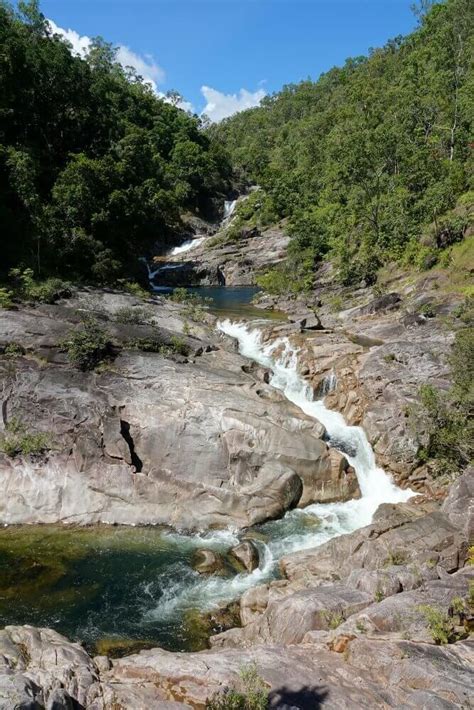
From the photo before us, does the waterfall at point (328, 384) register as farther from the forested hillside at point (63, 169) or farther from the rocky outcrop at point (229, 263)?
the rocky outcrop at point (229, 263)

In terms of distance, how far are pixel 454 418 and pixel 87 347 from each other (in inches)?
576

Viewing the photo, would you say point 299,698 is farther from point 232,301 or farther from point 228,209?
point 228,209

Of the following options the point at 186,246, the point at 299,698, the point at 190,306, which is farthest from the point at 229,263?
the point at 299,698

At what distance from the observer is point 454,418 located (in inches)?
721

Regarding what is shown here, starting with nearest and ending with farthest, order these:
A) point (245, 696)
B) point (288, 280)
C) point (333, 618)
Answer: point (245, 696) → point (333, 618) → point (288, 280)

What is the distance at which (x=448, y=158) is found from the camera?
152 ft

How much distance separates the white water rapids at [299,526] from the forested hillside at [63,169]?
64.6 ft

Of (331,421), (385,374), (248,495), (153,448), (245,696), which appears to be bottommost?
(245,696)

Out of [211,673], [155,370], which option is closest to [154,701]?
[211,673]

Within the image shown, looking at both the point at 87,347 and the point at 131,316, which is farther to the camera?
the point at 131,316

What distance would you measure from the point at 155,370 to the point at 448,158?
39.0 metres

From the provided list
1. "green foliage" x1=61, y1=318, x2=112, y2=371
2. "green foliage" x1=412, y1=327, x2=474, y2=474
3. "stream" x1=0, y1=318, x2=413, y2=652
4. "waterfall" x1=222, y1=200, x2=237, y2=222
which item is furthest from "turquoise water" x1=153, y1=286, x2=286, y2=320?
"waterfall" x1=222, y1=200, x2=237, y2=222

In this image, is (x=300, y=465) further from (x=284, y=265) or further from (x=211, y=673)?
(x=284, y=265)

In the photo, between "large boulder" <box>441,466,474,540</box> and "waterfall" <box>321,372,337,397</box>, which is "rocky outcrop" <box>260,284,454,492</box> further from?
"large boulder" <box>441,466,474,540</box>
